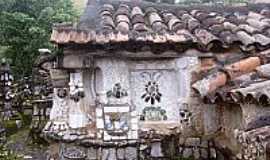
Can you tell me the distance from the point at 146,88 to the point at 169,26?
2.80ft

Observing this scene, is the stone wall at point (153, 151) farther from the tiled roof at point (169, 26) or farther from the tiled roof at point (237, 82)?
the tiled roof at point (169, 26)

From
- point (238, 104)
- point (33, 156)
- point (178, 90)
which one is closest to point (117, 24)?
point (178, 90)

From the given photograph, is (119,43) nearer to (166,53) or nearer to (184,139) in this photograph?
(166,53)

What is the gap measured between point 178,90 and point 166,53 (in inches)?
18.8

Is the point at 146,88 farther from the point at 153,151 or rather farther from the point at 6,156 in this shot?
the point at 6,156

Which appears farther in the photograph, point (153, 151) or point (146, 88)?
point (146, 88)

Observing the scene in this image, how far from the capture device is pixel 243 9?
21.8 ft

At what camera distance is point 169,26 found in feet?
18.2

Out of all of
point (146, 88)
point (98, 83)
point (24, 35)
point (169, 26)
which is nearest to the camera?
point (98, 83)

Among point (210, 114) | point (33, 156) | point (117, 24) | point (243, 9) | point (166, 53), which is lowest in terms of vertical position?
point (33, 156)

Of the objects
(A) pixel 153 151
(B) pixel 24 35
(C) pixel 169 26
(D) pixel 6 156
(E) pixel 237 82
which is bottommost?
(D) pixel 6 156

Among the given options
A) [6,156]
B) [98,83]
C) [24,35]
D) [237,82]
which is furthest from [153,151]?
[24,35]

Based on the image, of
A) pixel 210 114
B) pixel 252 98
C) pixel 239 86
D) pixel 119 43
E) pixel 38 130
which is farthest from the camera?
pixel 38 130

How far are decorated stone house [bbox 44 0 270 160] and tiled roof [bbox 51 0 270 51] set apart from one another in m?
0.02
